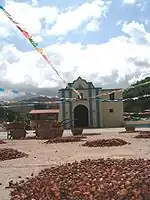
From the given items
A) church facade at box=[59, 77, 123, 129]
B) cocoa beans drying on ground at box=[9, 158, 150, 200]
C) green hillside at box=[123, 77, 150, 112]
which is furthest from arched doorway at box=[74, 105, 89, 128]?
cocoa beans drying on ground at box=[9, 158, 150, 200]

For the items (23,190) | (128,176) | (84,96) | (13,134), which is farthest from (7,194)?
(84,96)

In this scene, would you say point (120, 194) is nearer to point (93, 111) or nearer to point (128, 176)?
point (128, 176)

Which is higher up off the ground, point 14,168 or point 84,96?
point 84,96

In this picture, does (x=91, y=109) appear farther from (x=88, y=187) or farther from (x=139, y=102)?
(x=88, y=187)

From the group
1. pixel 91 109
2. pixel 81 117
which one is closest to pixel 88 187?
pixel 91 109

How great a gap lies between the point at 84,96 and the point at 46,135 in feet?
131

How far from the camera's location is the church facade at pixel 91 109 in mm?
69500

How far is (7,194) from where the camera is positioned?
302 inches

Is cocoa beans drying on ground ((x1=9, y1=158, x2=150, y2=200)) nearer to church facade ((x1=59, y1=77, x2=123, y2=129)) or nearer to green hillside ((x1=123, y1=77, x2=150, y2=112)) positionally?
church facade ((x1=59, y1=77, x2=123, y2=129))

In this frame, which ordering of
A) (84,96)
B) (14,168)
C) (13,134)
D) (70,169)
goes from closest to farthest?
(70,169) → (14,168) → (13,134) → (84,96)

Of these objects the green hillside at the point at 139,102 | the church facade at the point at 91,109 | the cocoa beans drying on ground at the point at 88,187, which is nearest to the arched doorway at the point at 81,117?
the church facade at the point at 91,109

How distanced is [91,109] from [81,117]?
145 inches

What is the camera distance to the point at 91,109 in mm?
70062

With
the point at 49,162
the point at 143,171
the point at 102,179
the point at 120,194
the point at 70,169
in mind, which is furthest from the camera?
the point at 49,162
